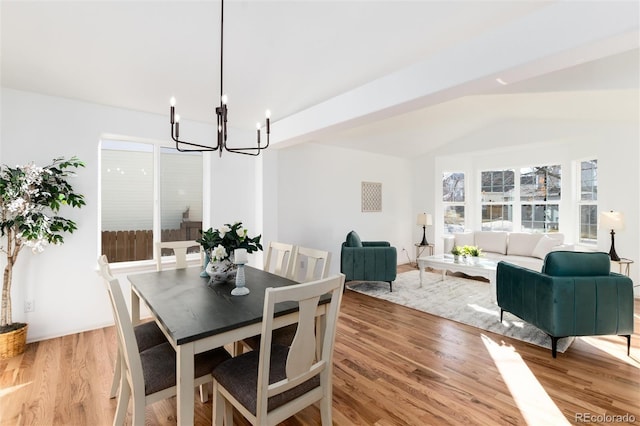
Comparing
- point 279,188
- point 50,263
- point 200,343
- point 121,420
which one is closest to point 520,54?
point 200,343

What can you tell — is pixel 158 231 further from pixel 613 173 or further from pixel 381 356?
pixel 613 173

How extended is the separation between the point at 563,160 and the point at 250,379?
6514mm

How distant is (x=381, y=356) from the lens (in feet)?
8.71

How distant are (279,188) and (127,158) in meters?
2.01

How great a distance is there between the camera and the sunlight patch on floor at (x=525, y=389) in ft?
6.20

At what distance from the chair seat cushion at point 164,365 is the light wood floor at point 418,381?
1.60 feet

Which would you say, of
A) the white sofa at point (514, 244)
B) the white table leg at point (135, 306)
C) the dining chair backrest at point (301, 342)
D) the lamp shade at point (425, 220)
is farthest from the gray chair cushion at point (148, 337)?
the lamp shade at point (425, 220)

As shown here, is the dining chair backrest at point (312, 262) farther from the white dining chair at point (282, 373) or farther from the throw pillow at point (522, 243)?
the throw pillow at point (522, 243)

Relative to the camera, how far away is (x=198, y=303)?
5.84 feet

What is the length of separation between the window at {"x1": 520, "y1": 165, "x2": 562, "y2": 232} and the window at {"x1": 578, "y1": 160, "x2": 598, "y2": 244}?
35 cm

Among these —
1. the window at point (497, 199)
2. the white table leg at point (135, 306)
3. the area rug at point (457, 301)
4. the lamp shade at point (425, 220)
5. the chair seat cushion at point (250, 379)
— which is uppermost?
the window at point (497, 199)

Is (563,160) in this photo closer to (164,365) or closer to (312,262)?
(312,262)

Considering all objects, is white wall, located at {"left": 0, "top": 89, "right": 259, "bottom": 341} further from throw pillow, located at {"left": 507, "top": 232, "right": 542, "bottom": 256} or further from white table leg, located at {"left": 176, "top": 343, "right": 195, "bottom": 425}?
throw pillow, located at {"left": 507, "top": 232, "right": 542, "bottom": 256}

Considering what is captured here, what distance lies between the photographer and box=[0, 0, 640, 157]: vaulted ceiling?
182cm
